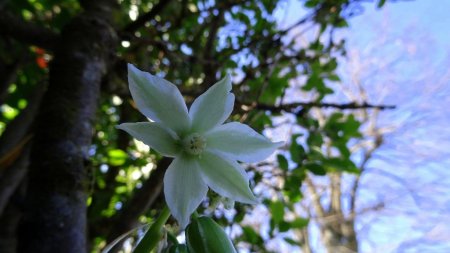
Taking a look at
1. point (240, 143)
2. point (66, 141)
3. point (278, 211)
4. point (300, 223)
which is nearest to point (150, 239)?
point (240, 143)

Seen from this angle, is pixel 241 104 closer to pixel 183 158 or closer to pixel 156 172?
pixel 156 172

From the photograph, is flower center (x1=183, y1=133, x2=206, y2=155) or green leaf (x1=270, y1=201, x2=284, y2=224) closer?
flower center (x1=183, y1=133, x2=206, y2=155)

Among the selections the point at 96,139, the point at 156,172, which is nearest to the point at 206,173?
the point at 156,172

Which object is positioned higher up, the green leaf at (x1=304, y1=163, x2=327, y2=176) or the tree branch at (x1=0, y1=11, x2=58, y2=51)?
the green leaf at (x1=304, y1=163, x2=327, y2=176)

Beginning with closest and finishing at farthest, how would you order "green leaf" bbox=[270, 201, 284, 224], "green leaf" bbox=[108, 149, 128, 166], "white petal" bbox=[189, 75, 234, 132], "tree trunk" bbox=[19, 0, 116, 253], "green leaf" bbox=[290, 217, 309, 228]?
"white petal" bbox=[189, 75, 234, 132], "tree trunk" bbox=[19, 0, 116, 253], "green leaf" bbox=[270, 201, 284, 224], "green leaf" bbox=[290, 217, 309, 228], "green leaf" bbox=[108, 149, 128, 166]

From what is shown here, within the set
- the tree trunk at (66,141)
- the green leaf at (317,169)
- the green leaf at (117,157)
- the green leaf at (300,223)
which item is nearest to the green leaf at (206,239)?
the tree trunk at (66,141)

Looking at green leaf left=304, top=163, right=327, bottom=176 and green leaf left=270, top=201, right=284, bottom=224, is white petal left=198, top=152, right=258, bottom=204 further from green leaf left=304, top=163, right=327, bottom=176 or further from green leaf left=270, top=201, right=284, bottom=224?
green leaf left=270, top=201, right=284, bottom=224

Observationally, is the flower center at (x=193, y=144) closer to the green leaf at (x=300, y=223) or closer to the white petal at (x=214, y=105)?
the white petal at (x=214, y=105)

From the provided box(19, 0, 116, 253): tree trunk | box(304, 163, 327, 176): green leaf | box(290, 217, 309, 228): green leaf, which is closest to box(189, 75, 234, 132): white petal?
box(19, 0, 116, 253): tree trunk
